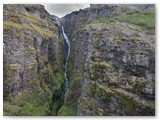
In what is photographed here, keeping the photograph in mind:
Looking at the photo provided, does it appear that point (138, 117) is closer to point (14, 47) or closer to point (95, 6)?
point (95, 6)

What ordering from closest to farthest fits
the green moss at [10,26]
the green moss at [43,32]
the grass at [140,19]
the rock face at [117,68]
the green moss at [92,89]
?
the rock face at [117,68]
the grass at [140,19]
the green moss at [92,89]
the green moss at [10,26]
the green moss at [43,32]

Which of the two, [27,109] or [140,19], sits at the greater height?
[140,19]

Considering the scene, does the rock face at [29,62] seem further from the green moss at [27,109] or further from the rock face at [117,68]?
the rock face at [117,68]

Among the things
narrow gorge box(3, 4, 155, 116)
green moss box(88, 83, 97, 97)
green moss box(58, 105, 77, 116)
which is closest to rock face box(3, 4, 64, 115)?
narrow gorge box(3, 4, 155, 116)

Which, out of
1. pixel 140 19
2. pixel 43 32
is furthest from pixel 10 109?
pixel 43 32

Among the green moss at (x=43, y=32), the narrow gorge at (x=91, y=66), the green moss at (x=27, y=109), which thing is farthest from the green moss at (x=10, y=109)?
the green moss at (x=43, y=32)

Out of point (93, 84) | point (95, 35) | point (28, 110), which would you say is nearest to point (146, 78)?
point (93, 84)

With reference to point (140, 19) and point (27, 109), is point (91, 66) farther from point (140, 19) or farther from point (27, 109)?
point (27, 109)
